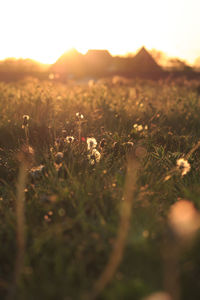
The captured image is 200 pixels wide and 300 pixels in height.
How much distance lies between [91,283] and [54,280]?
18cm

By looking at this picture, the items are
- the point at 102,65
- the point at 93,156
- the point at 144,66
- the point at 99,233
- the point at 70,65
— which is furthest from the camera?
the point at 102,65

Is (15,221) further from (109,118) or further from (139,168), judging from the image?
(109,118)

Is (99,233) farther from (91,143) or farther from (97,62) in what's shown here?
(97,62)

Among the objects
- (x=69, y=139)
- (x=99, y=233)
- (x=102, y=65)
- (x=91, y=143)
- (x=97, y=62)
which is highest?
(x=97, y=62)

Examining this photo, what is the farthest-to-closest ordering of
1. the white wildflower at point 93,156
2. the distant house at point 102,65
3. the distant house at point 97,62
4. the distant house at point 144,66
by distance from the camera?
the distant house at point 97,62 < the distant house at point 102,65 < the distant house at point 144,66 < the white wildflower at point 93,156

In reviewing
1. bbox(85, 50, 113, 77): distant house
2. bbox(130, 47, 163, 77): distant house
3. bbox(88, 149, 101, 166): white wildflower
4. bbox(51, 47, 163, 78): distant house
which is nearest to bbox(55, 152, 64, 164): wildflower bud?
bbox(88, 149, 101, 166): white wildflower

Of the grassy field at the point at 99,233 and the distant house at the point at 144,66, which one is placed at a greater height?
the distant house at the point at 144,66

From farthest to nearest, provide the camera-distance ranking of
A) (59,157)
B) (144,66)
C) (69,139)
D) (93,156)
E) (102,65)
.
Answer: (102,65), (144,66), (69,139), (93,156), (59,157)

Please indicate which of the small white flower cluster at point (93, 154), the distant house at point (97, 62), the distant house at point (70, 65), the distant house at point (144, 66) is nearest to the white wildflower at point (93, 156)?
the small white flower cluster at point (93, 154)

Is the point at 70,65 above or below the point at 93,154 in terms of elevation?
above

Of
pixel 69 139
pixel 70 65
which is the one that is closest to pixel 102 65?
pixel 70 65

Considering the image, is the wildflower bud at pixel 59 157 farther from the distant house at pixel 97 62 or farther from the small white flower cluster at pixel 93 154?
the distant house at pixel 97 62

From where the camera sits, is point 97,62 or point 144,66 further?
point 97,62

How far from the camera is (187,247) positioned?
1.52 m
